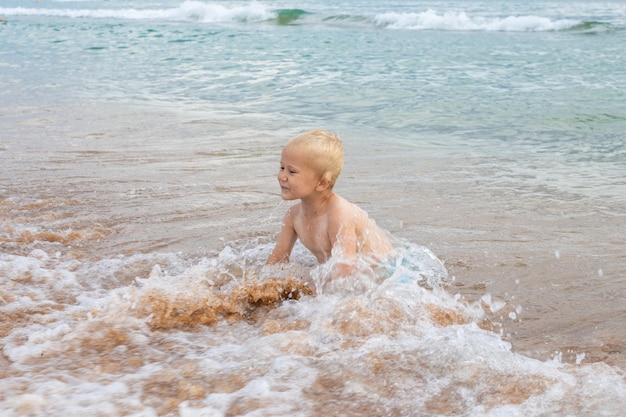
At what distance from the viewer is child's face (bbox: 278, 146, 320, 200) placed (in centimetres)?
385

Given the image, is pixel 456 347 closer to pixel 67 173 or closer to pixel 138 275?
pixel 138 275

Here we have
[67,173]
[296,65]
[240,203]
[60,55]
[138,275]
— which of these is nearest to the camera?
[138,275]

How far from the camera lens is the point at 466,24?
79.6 feet

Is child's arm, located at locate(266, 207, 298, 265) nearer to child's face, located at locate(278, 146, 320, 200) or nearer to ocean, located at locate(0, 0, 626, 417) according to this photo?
ocean, located at locate(0, 0, 626, 417)

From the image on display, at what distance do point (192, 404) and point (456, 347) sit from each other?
3.64ft

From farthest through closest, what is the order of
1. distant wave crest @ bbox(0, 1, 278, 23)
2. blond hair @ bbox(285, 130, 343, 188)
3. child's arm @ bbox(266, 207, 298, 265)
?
1. distant wave crest @ bbox(0, 1, 278, 23)
2. child's arm @ bbox(266, 207, 298, 265)
3. blond hair @ bbox(285, 130, 343, 188)

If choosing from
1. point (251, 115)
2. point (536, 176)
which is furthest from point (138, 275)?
point (251, 115)

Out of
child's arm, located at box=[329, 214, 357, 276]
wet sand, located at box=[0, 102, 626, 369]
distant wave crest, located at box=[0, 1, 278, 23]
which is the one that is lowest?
wet sand, located at box=[0, 102, 626, 369]

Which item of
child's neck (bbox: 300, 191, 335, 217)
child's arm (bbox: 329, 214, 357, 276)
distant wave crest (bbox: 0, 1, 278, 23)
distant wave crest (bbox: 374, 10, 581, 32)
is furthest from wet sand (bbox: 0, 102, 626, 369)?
distant wave crest (bbox: 0, 1, 278, 23)

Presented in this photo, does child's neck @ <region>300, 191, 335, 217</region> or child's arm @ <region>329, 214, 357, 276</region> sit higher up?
child's neck @ <region>300, 191, 335, 217</region>

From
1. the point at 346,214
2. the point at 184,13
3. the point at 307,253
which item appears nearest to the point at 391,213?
the point at 307,253

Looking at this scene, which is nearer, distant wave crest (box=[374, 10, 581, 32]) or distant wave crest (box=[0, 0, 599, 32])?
distant wave crest (box=[374, 10, 581, 32])

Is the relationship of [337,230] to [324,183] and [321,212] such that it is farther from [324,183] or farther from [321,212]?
[324,183]

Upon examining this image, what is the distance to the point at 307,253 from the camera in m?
4.74
